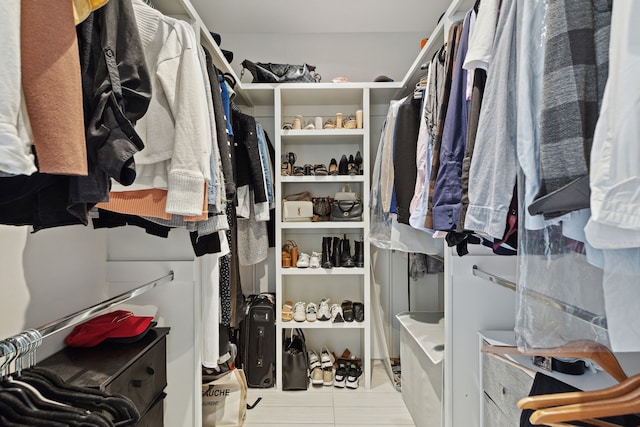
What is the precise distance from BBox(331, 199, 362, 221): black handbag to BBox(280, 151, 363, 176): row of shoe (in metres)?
0.20

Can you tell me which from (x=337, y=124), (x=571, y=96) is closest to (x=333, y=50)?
(x=337, y=124)

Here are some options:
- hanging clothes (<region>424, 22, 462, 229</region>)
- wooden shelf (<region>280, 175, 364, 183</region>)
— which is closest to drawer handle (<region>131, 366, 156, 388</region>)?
hanging clothes (<region>424, 22, 462, 229</region>)

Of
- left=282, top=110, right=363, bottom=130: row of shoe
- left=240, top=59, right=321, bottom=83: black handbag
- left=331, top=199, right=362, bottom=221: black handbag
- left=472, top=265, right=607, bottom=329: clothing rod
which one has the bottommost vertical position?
left=472, top=265, right=607, bottom=329: clothing rod

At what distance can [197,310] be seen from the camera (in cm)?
162

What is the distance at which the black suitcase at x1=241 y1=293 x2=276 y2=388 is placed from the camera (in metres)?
2.29

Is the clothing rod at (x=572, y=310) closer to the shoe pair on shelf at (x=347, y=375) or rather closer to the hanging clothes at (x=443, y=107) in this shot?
the hanging clothes at (x=443, y=107)

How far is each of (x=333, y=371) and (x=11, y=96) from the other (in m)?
2.32

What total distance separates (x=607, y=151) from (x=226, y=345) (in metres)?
1.85

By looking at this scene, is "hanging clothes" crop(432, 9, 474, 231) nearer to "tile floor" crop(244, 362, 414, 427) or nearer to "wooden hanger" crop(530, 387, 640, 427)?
"wooden hanger" crop(530, 387, 640, 427)

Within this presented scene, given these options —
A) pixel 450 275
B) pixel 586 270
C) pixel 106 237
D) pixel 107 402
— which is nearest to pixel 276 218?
pixel 106 237

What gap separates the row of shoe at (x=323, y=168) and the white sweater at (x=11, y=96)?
6.09ft

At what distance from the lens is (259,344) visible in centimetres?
229

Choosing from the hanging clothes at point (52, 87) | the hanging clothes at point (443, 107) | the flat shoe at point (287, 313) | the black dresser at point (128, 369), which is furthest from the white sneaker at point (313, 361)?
the hanging clothes at point (52, 87)

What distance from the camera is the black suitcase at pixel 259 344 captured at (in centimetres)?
229
